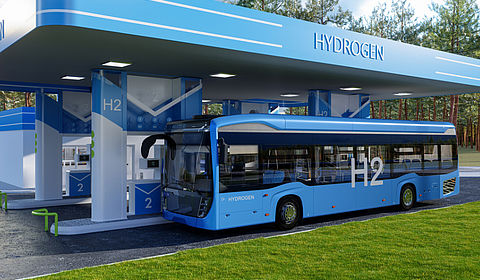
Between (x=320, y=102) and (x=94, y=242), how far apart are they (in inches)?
435

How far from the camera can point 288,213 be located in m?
12.0

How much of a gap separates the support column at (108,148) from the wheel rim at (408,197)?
858 centimetres

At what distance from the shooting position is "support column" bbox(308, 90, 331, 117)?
1866cm

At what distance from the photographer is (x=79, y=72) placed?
13.7 m

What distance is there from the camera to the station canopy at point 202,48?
8727mm

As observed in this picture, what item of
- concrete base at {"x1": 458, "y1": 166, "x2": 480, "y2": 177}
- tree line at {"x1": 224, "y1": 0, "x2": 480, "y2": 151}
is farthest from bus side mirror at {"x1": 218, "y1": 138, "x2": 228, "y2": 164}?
tree line at {"x1": 224, "y1": 0, "x2": 480, "y2": 151}

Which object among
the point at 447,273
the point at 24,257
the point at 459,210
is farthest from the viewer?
the point at 459,210

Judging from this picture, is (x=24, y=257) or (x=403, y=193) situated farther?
(x=403, y=193)

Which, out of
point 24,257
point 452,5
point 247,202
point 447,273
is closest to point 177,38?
point 247,202

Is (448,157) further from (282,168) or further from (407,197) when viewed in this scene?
(282,168)

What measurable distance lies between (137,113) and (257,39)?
4281 mm

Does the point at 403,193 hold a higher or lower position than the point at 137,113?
lower

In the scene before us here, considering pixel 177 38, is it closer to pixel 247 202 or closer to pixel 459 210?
pixel 247 202

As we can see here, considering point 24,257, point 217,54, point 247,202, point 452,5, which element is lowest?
point 24,257
